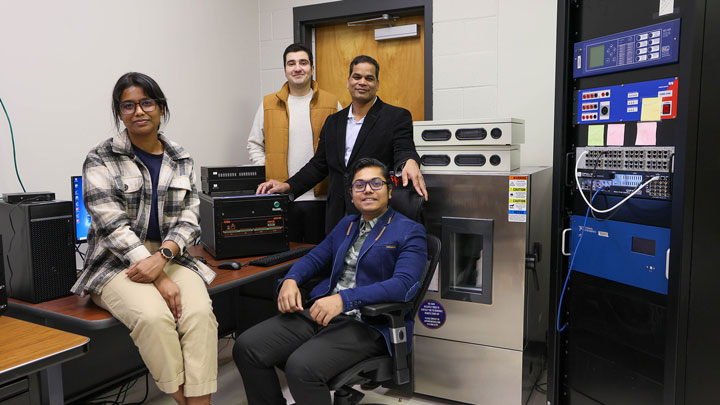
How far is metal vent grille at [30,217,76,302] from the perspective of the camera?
173 centimetres

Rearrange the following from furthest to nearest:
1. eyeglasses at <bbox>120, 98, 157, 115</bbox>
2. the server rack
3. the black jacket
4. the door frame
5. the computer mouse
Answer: the door frame
the black jacket
the computer mouse
eyeglasses at <bbox>120, 98, 157, 115</bbox>
the server rack

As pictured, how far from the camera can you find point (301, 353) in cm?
173

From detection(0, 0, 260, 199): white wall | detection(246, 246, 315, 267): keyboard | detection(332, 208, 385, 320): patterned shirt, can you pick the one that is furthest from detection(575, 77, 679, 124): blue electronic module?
detection(0, 0, 260, 199): white wall

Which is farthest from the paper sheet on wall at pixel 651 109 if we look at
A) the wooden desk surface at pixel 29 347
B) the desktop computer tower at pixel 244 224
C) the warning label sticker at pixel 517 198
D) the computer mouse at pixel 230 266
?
the wooden desk surface at pixel 29 347

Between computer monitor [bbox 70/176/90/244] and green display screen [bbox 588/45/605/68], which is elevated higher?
green display screen [bbox 588/45/605/68]

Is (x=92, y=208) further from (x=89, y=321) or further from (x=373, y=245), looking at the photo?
(x=373, y=245)

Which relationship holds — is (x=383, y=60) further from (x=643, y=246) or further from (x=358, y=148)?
(x=643, y=246)

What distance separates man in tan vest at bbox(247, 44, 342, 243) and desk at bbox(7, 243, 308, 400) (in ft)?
1.03

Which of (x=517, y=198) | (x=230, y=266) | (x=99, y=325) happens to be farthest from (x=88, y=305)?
(x=517, y=198)

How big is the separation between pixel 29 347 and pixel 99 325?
0.79 feet

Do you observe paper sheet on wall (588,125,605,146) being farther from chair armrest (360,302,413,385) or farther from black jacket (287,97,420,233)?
chair armrest (360,302,413,385)

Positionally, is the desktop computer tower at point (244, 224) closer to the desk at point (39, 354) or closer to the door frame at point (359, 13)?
the desk at point (39, 354)

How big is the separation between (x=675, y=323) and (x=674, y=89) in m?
0.78

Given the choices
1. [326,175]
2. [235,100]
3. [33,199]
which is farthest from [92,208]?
[235,100]
